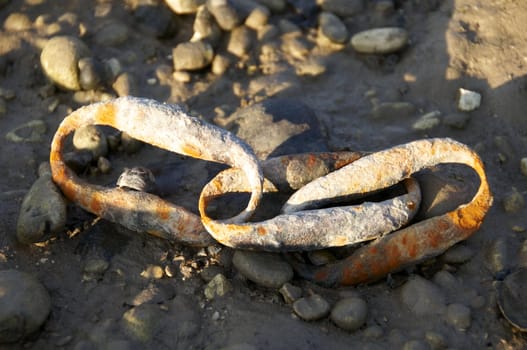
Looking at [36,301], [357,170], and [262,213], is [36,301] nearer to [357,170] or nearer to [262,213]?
[262,213]

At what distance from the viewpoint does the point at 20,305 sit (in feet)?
12.0

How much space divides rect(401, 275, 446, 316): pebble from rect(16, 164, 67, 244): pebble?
A: 2.52 metres

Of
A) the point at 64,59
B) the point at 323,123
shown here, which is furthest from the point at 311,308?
the point at 64,59

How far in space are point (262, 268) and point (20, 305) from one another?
157cm

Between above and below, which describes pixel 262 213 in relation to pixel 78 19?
below

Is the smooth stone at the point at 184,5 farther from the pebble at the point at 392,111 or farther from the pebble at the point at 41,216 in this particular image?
the pebble at the point at 41,216

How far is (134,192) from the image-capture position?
14.3 ft

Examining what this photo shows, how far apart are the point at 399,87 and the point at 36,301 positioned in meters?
4.04

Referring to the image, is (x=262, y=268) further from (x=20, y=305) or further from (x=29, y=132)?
(x=29, y=132)

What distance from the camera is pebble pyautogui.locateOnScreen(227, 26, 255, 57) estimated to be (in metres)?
6.31

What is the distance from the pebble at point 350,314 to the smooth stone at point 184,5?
12.7ft

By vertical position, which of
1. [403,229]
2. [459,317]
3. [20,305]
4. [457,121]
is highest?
[20,305]

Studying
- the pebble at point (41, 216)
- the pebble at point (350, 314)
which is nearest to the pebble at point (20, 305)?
the pebble at point (41, 216)

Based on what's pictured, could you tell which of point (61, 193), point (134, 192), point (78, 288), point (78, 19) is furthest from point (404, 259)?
point (78, 19)
